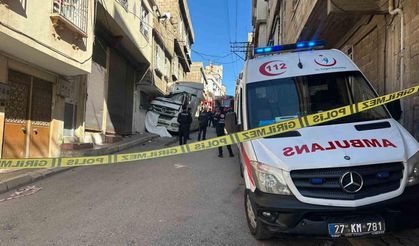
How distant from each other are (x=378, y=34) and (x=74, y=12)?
7.96 metres

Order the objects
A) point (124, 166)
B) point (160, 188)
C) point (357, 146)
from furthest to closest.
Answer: point (124, 166), point (160, 188), point (357, 146)

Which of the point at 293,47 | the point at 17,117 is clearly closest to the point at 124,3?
the point at 17,117

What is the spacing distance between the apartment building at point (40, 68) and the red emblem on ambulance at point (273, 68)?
5.04 m

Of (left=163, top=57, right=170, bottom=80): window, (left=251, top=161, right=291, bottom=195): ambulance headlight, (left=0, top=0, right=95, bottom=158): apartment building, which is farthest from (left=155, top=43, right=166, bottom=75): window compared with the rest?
(left=251, top=161, right=291, bottom=195): ambulance headlight

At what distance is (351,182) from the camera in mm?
3854

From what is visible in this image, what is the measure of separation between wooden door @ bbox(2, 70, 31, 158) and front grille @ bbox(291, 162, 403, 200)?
27.2ft

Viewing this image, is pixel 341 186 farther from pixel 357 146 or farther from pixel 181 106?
pixel 181 106

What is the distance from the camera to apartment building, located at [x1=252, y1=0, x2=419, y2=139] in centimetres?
767

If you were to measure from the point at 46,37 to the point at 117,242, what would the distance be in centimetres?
653

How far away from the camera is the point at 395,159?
3.97 m

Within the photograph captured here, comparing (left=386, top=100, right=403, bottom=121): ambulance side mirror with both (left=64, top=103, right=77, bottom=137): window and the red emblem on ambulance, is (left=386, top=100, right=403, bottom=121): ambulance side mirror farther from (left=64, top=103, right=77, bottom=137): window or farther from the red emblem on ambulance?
(left=64, top=103, right=77, bottom=137): window

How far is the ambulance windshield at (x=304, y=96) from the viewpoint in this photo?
5.21 metres

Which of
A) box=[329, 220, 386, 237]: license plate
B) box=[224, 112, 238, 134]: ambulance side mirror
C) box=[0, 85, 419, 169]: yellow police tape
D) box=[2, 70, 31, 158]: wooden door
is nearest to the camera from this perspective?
box=[329, 220, 386, 237]: license plate

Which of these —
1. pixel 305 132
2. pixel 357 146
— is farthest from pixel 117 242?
pixel 357 146
